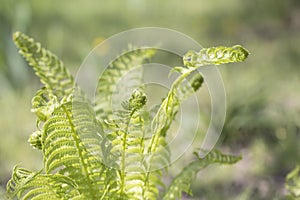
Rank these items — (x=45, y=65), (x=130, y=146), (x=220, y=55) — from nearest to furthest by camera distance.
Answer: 1. (x=220, y=55)
2. (x=130, y=146)
3. (x=45, y=65)

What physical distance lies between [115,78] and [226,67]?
2.09m

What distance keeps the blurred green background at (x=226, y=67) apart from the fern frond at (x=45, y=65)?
0.87 meters

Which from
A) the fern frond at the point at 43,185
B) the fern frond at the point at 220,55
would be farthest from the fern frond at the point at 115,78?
the fern frond at the point at 220,55

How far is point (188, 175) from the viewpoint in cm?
189

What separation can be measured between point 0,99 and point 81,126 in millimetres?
2054

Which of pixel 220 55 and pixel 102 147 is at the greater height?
pixel 220 55

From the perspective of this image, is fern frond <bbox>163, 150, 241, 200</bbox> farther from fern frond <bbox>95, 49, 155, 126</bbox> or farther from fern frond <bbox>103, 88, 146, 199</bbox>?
fern frond <bbox>95, 49, 155, 126</bbox>

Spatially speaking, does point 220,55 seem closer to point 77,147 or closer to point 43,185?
point 77,147

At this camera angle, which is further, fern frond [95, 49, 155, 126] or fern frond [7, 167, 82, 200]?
fern frond [95, 49, 155, 126]

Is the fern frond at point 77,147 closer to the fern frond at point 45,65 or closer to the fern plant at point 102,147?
the fern plant at point 102,147

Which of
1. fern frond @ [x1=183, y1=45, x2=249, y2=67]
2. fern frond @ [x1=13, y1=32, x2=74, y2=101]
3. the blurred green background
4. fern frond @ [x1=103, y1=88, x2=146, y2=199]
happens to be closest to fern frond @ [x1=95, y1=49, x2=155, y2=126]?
fern frond @ [x1=13, y1=32, x2=74, y2=101]

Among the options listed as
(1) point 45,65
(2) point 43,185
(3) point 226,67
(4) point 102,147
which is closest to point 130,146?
(4) point 102,147

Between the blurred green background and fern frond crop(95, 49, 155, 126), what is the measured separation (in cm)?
72

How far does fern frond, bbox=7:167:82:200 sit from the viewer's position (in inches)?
62.5
